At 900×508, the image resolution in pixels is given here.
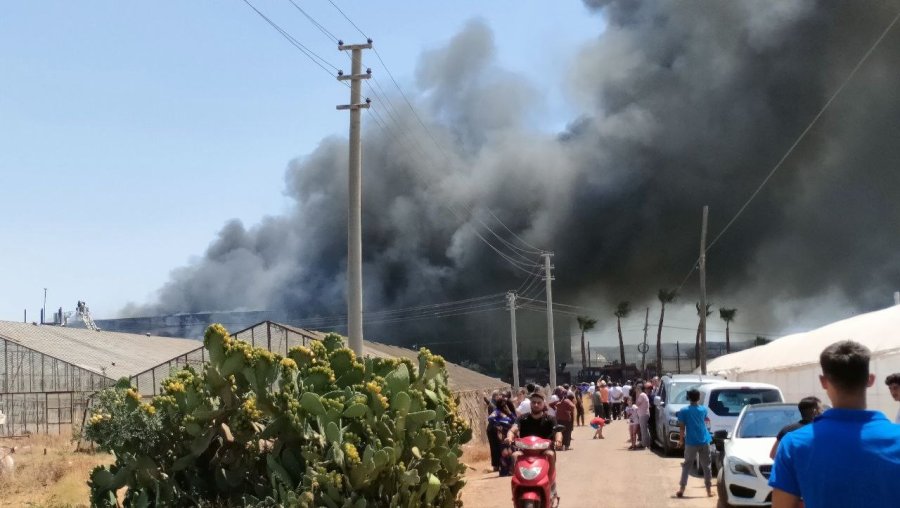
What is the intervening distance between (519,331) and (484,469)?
64974 millimetres

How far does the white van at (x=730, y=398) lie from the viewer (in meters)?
18.5

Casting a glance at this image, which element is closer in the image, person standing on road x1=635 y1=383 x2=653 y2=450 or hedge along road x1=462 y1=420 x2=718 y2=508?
hedge along road x1=462 y1=420 x2=718 y2=508

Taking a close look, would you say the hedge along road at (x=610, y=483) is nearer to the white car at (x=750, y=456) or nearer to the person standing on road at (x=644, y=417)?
the person standing on road at (x=644, y=417)

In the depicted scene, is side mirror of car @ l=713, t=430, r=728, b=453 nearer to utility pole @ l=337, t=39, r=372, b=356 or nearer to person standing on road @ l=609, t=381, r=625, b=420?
utility pole @ l=337, t=39, r=372, b=356

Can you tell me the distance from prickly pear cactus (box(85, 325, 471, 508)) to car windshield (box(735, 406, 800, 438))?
4.97 meters

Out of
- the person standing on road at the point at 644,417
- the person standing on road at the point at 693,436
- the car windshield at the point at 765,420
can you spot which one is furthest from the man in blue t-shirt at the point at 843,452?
the person standing on road at the point at 644,417

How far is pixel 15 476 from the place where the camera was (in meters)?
19.8

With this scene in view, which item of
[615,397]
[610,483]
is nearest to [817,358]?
[610,483]

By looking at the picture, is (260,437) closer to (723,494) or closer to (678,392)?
(723,494)

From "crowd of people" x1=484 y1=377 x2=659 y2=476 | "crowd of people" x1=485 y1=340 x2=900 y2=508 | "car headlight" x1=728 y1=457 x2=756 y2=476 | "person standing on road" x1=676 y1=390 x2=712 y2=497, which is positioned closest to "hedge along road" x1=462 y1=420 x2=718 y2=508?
"person standing on road" x1=676 y1=390 x2=712 y2=497

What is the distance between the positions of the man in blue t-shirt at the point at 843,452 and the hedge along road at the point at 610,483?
994 centimetres

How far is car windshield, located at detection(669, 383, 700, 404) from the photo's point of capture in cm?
2181

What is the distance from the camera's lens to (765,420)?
13.0 m

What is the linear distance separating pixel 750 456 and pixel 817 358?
9.58 meters
